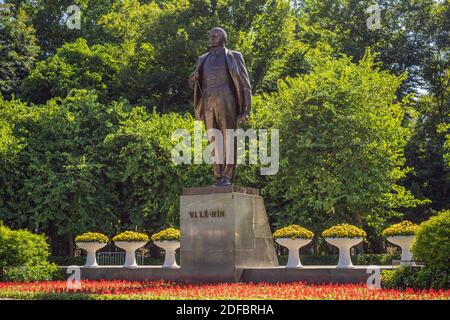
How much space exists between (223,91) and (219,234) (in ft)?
10.9

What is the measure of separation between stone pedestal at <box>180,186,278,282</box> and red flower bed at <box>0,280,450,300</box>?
0.85 m

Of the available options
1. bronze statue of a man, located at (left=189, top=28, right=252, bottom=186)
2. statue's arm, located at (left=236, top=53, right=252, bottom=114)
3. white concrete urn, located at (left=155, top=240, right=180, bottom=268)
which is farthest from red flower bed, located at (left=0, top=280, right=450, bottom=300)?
white concrete urn, located at (left=155, top=240, right=180, bottom=268)

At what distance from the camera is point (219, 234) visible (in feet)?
Answer: 51.4

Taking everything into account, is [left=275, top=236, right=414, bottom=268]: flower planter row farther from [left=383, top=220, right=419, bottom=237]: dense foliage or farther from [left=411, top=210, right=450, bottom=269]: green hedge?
[left=411, top=210, right=450, bottom=269]: green hedge

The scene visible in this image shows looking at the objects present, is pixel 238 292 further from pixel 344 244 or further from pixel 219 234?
pixel 344 244

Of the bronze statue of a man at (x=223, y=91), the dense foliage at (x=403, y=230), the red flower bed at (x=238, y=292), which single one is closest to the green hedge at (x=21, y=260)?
the red flower bed at (x=238, y=292)

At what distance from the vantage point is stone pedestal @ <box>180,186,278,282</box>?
1548 centimetres

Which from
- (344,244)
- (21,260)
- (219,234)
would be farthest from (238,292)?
(21,260)

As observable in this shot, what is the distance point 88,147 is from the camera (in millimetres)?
31391

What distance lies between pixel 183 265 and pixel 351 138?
1452cm

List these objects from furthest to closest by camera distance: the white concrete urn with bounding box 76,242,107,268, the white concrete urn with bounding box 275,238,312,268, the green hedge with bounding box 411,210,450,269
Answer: the white concrete urn with bounding box 76,242,107,268 < the white concrete urn with bounding box 275,238,312,268 < the green hedge with bounding box 411,210,450,269

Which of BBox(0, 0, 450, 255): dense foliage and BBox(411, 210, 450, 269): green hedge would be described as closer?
BBox(411, 210, 450, 269): green hedge

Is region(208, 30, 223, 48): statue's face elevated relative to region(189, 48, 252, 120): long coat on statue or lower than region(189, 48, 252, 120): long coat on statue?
elevated
